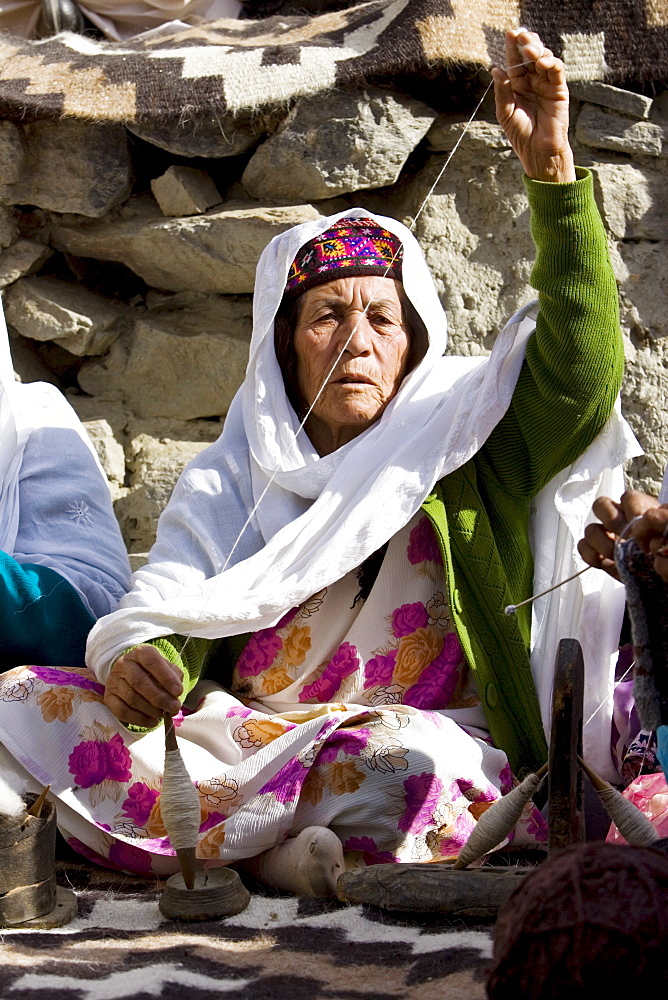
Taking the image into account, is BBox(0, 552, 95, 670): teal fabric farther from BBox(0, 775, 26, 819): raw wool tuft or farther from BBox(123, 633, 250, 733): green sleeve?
BBox(0, 775, 26, 819): raw wool tuft

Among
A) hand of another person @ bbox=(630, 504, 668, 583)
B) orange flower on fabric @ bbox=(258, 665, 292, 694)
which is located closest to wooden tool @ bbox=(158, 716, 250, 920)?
orange flower on fabric @ bbox=(258, 665, 292, 694)

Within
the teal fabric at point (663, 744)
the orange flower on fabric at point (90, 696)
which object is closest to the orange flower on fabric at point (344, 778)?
the orange flower on fabric at point (90, 696)

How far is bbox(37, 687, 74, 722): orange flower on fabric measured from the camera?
7.63 ft

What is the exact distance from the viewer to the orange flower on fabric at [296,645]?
2.49m

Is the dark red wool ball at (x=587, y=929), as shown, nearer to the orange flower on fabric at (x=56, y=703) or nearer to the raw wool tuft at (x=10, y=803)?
the raw wool tuft at (x=10, y=803)

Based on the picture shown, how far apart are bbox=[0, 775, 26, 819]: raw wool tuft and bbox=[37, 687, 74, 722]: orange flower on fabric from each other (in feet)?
0.70

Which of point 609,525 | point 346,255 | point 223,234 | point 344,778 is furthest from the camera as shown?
point 223,234

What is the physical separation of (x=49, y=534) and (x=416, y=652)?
1.00 meters

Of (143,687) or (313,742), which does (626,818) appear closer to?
(313,742)

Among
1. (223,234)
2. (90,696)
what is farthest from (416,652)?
(223,234)

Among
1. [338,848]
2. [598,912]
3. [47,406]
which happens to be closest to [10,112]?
[47,406]

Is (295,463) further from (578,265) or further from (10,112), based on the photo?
(10,112)

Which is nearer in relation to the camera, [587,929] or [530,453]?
[587,929]

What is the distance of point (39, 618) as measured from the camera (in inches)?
103
